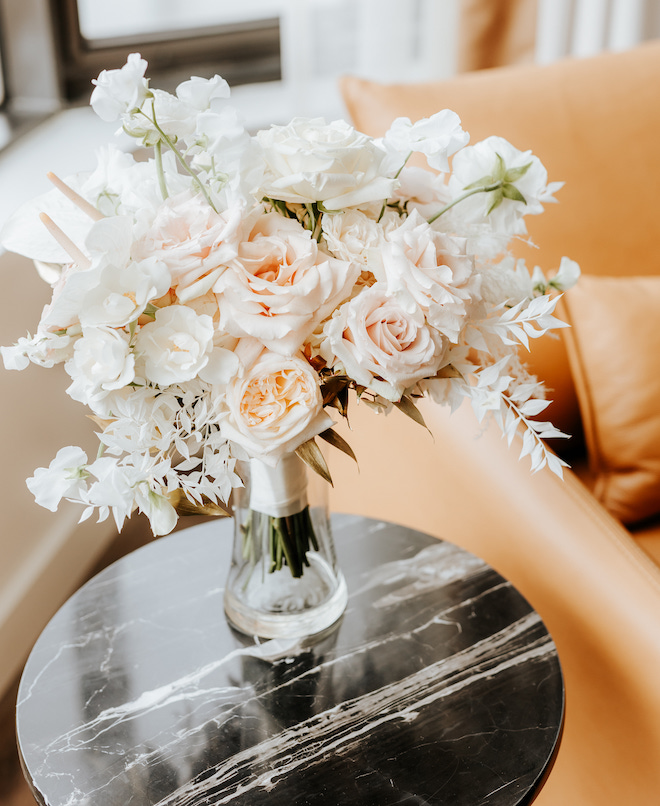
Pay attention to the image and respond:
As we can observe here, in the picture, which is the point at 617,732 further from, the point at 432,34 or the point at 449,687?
the point at 432,34

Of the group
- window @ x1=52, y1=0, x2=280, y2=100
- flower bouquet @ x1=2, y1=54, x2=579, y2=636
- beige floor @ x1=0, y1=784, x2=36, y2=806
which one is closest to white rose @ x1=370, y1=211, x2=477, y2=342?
flower bouquet @ x1=2, y1=54, x2=579, y2=636

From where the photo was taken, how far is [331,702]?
84 cm

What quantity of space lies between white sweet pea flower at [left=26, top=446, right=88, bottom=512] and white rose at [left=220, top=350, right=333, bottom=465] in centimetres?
13

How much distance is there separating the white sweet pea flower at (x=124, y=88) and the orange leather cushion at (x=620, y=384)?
71 centimetres

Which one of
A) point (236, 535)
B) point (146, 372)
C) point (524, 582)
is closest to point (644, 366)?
point (524, 582)

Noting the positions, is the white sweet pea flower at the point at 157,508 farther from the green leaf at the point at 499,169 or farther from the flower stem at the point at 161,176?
the green leaf at the point at 499,169

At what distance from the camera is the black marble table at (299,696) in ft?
2.50

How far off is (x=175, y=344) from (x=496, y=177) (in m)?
0.30

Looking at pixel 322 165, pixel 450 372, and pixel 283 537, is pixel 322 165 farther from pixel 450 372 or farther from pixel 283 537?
pixel 283 537

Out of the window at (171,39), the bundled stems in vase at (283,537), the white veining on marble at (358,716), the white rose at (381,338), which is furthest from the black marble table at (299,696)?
the window at (171,39)

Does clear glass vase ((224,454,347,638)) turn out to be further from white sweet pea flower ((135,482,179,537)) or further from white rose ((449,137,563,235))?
white rose ((449,137,563,235))

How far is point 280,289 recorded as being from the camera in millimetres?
623

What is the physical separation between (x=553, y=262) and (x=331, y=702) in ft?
2.29

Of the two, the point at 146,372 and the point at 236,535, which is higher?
the point at 146,372
